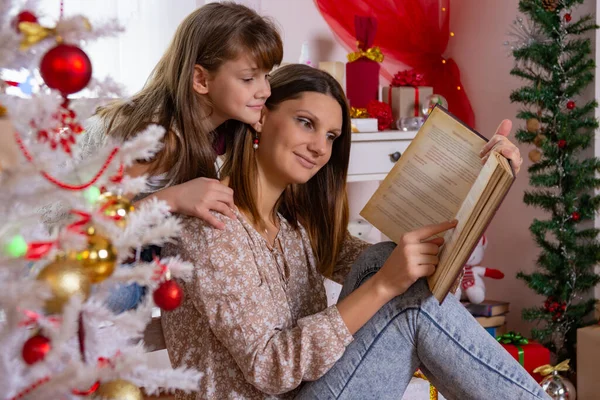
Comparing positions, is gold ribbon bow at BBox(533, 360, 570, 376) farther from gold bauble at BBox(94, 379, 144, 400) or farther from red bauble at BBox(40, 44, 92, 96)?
red bauble at BBox(40, 44, 92, 96)

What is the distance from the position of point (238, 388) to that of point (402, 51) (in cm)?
219

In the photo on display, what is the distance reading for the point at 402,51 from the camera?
3189mm

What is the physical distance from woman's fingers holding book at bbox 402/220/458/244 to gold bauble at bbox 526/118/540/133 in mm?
1458

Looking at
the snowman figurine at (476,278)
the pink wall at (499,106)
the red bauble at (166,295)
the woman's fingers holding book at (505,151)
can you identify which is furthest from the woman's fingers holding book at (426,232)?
the pink wall at (499,106)

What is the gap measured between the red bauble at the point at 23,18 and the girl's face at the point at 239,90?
0.79 m

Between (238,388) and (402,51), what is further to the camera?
(402,51)

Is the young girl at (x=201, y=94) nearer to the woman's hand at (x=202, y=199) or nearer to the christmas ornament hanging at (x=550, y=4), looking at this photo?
the woman's hand at (x=202, y=199)

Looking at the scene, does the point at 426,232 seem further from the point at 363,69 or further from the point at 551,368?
the point at 363,69

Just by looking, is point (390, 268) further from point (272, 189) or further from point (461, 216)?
point (272, 189)

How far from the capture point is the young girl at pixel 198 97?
1456mm

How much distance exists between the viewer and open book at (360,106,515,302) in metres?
1.14

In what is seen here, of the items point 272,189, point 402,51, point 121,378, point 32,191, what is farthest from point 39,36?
point 402,51

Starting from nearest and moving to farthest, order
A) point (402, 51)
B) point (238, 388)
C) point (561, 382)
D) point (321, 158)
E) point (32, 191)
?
1. point (32, 191)
2. point (238, 388)
3. point (321, 158)
4. point (561, 382)
5. point (402, 51)

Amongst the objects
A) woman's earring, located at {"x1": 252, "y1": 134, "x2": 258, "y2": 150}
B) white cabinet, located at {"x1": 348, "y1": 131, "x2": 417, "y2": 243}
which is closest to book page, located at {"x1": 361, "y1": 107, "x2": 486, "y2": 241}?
woman's earring, located at {"x1": 252, "y1": 134, "x2": 258, "y2": 150}
